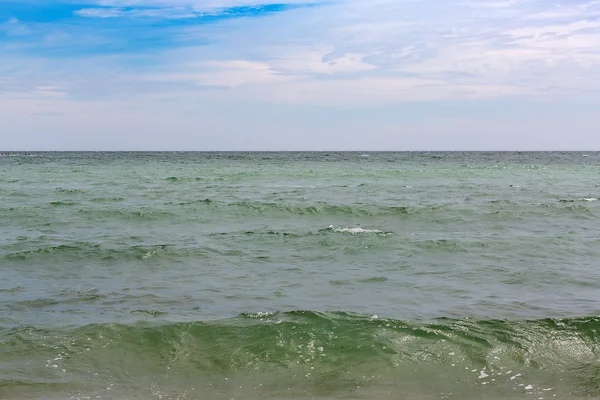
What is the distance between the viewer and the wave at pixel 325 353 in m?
6.55

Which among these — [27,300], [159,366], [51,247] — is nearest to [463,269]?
[159,366]

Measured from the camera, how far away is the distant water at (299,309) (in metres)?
6.57

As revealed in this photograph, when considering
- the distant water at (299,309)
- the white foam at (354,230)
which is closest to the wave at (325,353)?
the distant water at (299,309)

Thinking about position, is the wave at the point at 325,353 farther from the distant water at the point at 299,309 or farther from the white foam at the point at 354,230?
the white foam at the point at 354,230

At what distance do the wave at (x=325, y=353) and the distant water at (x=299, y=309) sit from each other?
3cm

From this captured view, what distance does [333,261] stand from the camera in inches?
492

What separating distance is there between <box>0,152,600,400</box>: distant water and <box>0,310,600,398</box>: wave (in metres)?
0.03

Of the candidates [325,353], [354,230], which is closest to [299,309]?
[325,353]

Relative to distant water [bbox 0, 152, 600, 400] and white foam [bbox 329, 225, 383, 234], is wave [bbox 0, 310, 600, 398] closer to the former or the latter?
distant water [bbox 0, 152, 600, 400]

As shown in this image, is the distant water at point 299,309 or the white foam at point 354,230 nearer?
the distant water at point 299,309

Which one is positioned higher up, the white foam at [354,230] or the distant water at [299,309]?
the white foam at [354,230]

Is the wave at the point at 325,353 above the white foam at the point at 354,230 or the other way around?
the other way around

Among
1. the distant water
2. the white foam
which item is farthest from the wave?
the white foam

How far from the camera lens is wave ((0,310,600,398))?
21.5 ft
